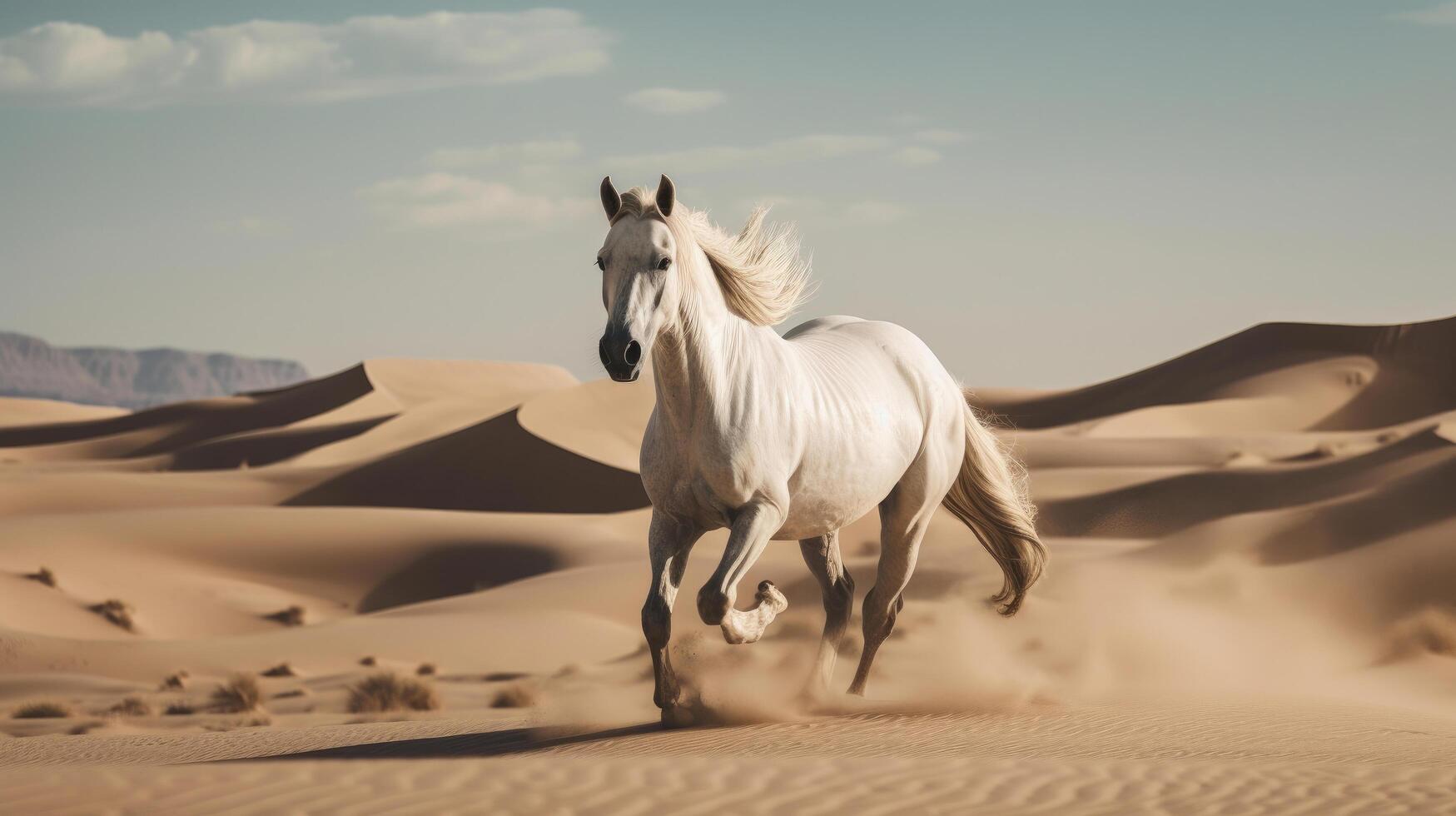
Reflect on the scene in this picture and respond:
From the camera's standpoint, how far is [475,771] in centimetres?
706

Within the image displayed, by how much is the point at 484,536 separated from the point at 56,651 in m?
11.1

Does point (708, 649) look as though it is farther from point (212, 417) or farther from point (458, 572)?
point (212, 417)

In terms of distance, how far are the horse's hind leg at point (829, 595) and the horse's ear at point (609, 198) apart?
270cm

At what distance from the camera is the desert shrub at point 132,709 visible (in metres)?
12.9

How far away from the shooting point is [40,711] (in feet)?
41.6

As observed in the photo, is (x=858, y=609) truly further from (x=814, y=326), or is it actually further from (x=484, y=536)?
(x=484, y=536)

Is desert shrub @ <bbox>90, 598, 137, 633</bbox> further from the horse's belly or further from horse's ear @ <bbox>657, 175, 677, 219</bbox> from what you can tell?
horse's ear @ <bbox>657, 175, 677, 219</bbox>

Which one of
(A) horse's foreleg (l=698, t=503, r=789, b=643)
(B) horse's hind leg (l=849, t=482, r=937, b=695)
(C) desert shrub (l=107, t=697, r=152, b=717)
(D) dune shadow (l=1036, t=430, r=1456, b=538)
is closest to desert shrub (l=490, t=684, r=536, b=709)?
(C) desert shrub (l=107, t=697, r=152, b=717)

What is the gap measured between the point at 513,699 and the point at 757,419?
20.9ft

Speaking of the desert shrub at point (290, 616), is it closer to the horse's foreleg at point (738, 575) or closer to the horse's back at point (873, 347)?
the horse's back at point (873, 347)

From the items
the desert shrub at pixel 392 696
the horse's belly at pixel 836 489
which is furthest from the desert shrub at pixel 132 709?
the horse's belly at pixel 836 489

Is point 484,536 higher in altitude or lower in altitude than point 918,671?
lower

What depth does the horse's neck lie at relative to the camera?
24.9 ft

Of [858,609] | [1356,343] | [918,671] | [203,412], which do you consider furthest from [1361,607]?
[203,412]
